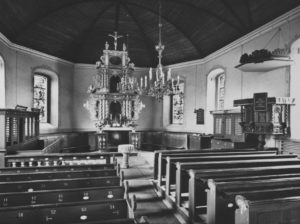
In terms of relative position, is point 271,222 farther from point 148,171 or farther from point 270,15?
point 270,15

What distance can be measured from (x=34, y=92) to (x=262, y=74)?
11086 mm

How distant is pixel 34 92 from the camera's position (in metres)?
12.2

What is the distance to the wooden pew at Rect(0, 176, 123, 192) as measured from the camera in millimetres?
3520

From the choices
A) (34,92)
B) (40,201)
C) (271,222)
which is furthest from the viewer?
(34,92)

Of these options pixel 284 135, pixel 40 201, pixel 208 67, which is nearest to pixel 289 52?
pixel 284 135

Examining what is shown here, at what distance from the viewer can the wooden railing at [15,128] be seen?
6.45m

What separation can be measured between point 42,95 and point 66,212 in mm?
11443

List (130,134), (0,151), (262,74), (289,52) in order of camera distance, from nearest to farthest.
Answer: (0,151), (289,52), (262,74), (130,134)

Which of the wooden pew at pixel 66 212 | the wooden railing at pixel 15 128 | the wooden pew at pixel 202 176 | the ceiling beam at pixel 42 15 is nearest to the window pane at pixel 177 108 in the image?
the ceiling beam at pixel 42 15

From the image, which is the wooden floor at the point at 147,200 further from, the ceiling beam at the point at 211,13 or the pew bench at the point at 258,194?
the ceiling beam at the point at 211,13

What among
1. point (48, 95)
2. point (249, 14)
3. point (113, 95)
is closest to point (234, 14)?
point (249, 14)

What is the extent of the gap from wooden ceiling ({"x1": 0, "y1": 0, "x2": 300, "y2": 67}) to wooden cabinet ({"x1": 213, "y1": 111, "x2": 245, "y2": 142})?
11.7 ft

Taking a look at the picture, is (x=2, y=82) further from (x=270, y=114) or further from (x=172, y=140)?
(x=270, y=114)

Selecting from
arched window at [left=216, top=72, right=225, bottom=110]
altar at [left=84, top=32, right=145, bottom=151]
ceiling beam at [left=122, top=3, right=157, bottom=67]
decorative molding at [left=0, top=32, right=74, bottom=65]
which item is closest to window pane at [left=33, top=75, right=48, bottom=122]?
decorative molding at [left=0, top=32, right=74, bottom=65]
